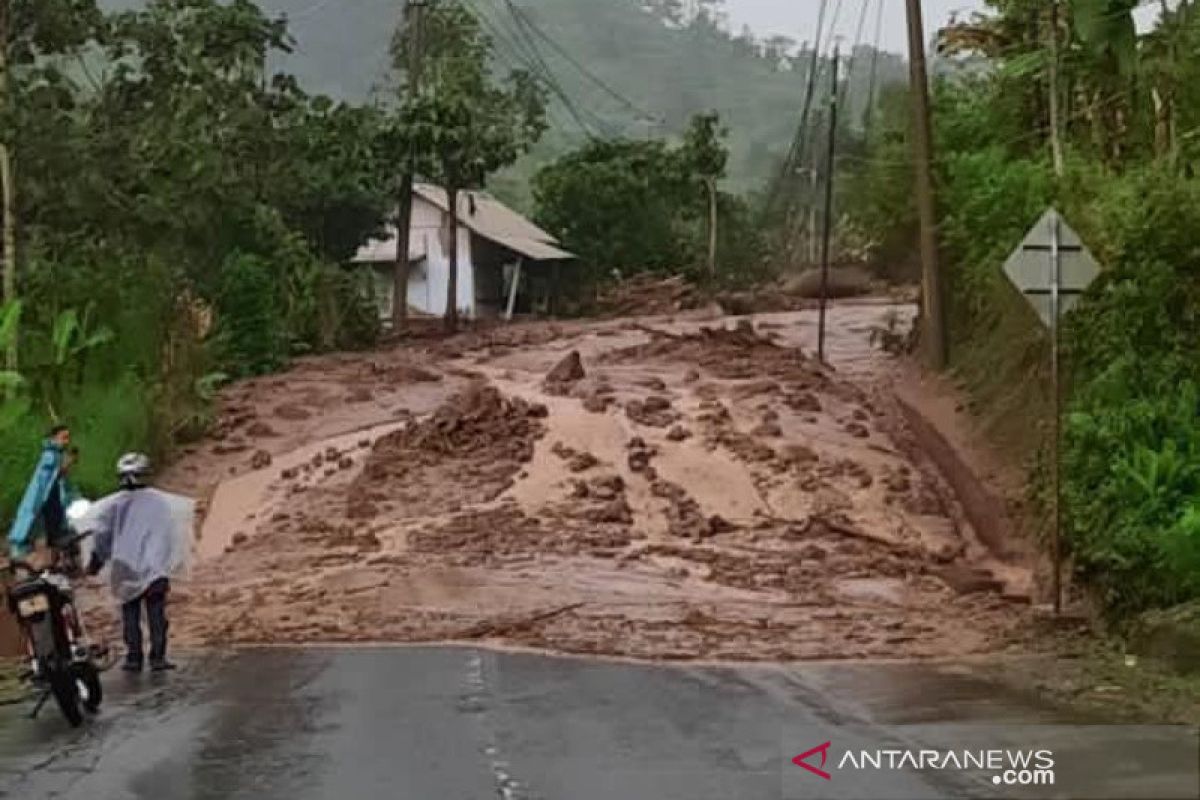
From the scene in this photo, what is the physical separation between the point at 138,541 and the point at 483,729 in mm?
4768

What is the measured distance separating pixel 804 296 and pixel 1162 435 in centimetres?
4405

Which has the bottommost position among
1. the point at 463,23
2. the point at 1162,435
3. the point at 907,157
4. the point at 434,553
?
the point at 434,553

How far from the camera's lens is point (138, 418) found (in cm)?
3098

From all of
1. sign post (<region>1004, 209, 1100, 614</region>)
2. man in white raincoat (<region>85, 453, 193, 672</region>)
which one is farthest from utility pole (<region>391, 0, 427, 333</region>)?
man in white raincoat (<region>85, 453, 193, 672</region>)

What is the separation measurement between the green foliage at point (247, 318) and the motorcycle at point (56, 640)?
2868cm

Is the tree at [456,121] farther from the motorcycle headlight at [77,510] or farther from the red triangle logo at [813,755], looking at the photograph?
the red triangle logo at [813,755]

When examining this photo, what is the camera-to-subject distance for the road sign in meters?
18.6

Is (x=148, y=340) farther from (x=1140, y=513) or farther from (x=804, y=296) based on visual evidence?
(x=804, y=296)

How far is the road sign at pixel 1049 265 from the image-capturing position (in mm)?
18625

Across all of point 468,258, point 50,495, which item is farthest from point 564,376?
point 468,258

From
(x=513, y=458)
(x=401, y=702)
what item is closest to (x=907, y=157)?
(x=513, y=458)

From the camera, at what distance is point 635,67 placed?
130m

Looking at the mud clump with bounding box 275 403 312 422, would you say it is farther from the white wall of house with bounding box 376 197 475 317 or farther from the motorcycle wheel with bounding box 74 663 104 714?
the white wall of house with bounding box 376 197 475 317

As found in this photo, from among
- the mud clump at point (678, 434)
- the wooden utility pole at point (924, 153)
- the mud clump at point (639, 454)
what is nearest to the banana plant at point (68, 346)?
the mud clump at point (639, 454)
